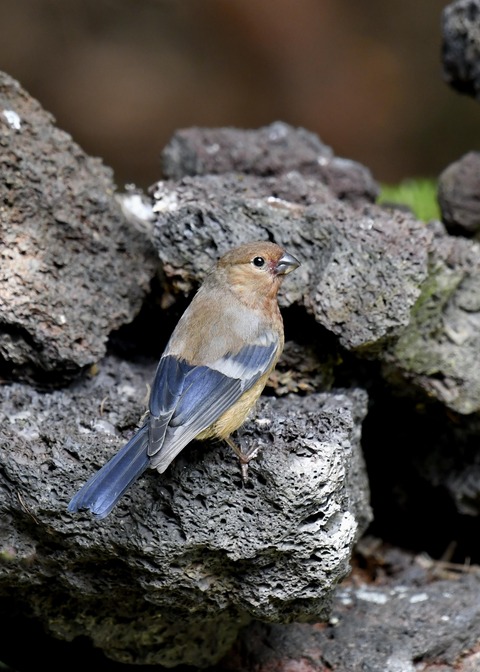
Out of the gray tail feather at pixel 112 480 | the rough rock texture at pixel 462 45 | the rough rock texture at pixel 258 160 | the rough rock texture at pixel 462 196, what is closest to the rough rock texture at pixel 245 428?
the gray tail feather at pixel 112 480

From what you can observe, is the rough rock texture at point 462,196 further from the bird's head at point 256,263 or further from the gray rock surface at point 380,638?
the gray rock surface at point 380,638

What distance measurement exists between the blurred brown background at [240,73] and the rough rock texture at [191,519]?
17.9 feet

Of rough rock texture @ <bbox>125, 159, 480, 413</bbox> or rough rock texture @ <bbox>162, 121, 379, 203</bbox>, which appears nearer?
rough rock texture @ <bbox>125, 159, 480, 413</bbox>

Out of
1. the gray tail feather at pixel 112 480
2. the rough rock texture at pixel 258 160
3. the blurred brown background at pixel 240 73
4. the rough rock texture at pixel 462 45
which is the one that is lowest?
the gray tail feather at pixel 112 480

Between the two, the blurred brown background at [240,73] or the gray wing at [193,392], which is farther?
the blurred brown background at [240,73]

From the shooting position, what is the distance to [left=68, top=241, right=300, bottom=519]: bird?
8.75 feet

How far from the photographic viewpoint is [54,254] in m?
3.33

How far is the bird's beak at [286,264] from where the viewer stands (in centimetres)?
324

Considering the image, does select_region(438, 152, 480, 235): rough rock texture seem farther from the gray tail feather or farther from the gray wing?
the gray tail feather

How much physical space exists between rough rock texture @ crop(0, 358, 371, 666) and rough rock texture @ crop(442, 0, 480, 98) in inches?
80.3

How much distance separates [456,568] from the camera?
418cm

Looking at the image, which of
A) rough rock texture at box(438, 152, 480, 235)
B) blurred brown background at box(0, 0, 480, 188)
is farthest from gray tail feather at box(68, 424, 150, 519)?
blurred brown background at box(0, 0, 480, 188)

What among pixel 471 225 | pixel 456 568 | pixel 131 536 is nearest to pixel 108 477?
pixel 131 536

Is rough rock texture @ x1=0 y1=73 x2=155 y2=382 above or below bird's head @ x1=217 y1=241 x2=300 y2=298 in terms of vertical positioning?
below
